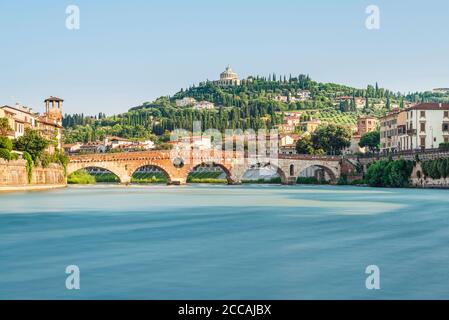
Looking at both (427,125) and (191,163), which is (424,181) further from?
(191,163)

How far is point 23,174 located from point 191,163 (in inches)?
1276

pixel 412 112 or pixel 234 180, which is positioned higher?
pixel 412 112

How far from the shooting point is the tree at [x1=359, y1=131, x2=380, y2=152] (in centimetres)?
10760

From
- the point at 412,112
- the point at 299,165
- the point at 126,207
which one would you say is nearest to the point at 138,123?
the point at 299,165

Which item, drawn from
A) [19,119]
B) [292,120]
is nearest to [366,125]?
[292,120]

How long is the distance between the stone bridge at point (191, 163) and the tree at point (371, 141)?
42.9 ft

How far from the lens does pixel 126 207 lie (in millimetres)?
41406

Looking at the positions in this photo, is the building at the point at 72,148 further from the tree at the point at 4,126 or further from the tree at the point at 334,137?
the tree at the point at 4,126

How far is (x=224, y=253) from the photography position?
69.8ft

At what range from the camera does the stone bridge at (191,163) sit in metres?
88.2
